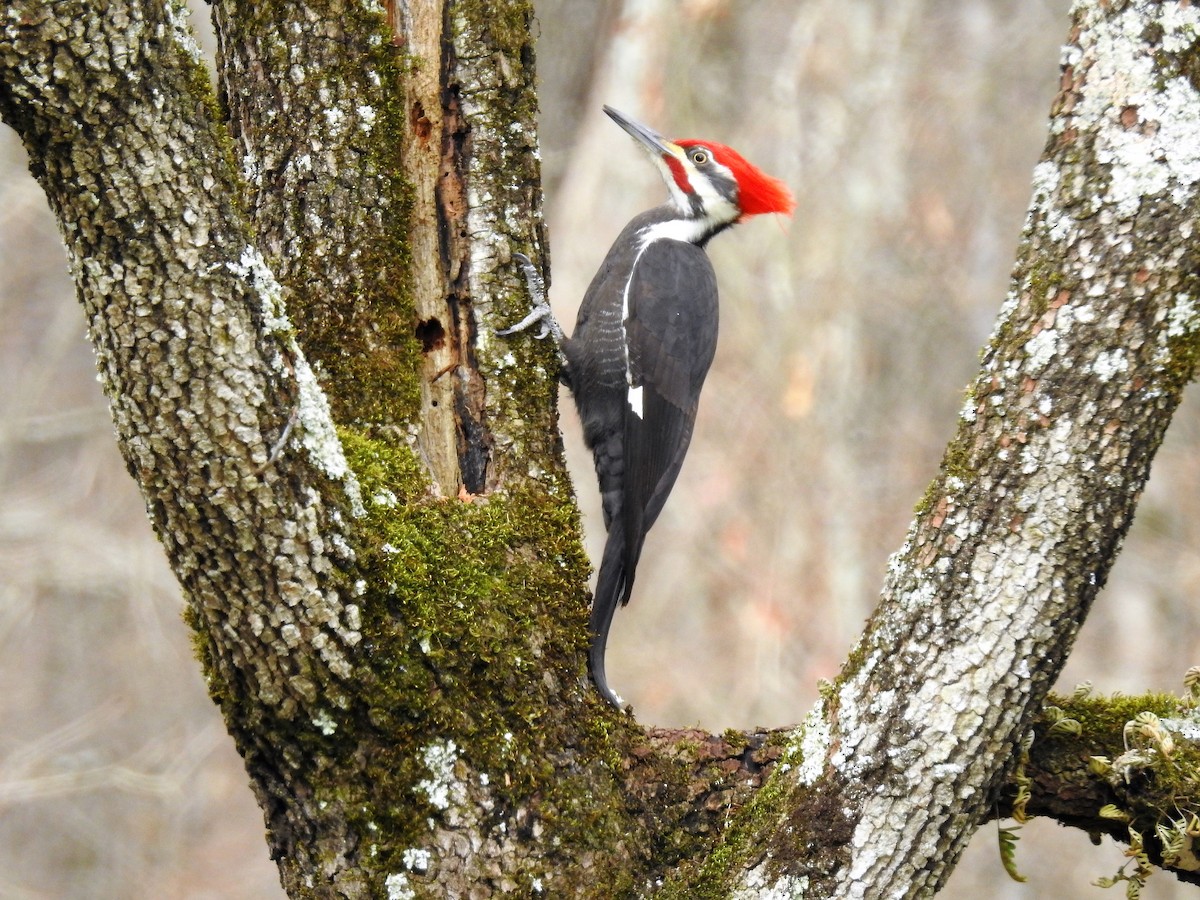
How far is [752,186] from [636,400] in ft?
2.87

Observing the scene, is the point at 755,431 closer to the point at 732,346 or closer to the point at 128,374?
the point at 732,346

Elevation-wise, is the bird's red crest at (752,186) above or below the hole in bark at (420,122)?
above

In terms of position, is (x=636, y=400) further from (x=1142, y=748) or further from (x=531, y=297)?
(x=1142, y=748)

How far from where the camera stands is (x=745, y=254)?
620 centimetres

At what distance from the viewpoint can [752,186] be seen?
158 inches

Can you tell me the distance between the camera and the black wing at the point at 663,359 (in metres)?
3.54

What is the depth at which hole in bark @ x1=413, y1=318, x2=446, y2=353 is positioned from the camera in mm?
2697

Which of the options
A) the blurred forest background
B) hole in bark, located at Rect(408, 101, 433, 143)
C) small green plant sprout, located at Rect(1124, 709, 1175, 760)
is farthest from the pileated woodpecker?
the blurred forest background

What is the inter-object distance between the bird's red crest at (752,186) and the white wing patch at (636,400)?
83 cm

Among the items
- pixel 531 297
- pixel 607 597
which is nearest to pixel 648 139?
pixel 531 297

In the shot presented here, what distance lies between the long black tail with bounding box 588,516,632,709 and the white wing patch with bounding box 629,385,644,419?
33 cm

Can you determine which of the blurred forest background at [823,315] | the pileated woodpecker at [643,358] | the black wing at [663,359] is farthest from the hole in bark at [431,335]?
the blurred forest background at [823,315]

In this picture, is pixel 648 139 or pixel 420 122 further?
pixel 648 139

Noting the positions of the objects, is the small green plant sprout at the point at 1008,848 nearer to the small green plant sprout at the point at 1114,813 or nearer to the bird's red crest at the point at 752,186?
the small green plant sprout at the point at 1114,813
